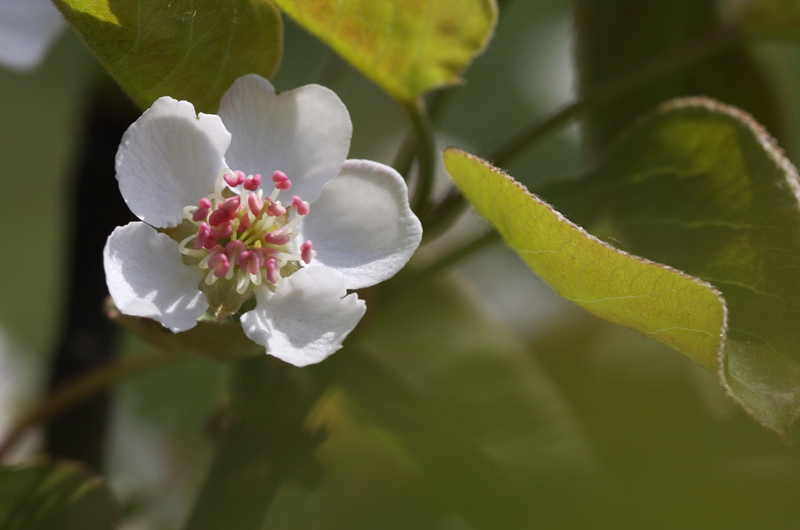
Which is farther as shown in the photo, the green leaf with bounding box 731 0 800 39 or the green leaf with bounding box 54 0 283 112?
the green leaf with bounding box 731 0 800 39

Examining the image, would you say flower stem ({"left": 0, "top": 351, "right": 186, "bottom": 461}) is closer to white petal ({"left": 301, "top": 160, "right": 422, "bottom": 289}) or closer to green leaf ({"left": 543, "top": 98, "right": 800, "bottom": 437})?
white petal ({"left": 301, "top": 160, "right": 422, "bottom": 289})

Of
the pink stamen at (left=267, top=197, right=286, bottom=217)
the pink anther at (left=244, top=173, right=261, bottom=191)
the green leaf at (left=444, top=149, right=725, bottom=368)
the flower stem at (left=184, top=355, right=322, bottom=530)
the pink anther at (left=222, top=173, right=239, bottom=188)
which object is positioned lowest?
the flower stem at (left=184, top=355, right=322, bottom=530)

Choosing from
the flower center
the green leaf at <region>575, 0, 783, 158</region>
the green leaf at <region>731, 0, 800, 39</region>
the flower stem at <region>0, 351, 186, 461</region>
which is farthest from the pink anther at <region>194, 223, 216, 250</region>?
the green leaf at <region>731, 0, 800, 39</region>

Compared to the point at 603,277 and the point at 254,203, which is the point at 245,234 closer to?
the point at 254,203

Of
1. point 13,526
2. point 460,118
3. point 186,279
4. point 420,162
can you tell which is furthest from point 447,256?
point 460,118

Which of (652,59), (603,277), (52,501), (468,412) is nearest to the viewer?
(603,277)

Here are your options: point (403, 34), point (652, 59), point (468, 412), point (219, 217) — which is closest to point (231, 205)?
point (219, 217)
